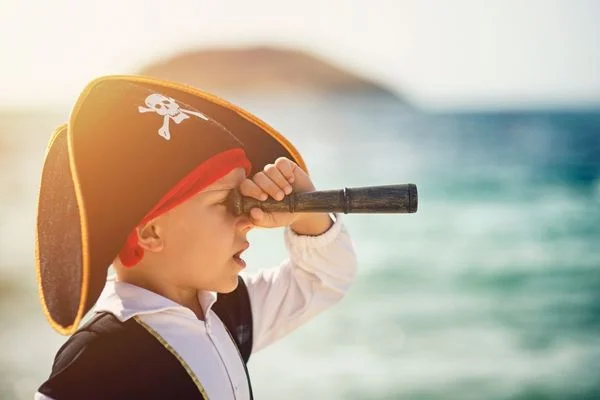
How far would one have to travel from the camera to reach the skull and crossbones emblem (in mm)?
1404

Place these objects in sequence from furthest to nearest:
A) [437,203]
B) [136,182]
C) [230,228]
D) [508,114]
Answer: [508,114] < [437,203] < [230,228] < [136,182]

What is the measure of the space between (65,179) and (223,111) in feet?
1.18

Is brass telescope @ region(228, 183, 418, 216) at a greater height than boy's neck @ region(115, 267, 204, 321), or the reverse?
brass telescope @ region(228, 183, 418, 216)

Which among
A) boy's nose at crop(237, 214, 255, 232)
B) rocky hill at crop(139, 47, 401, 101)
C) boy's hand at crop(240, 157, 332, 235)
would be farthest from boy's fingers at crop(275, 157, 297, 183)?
rocky hill at crop(139, 47, 401, 101)

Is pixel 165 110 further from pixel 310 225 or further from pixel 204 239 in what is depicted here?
pixel 310 225

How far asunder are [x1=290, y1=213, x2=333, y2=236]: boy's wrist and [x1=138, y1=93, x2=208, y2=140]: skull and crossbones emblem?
391mm

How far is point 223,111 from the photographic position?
1.65 m

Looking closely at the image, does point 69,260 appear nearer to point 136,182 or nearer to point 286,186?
point 136,182

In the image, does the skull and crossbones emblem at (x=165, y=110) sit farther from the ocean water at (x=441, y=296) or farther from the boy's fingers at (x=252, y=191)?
the ocean water at (x=441, y=296)

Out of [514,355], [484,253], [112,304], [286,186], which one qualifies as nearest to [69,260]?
[112,304]

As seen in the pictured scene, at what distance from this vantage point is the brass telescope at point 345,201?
1.40 metres

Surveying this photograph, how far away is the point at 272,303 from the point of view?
1.80 m

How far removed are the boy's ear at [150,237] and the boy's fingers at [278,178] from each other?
0.74 feet

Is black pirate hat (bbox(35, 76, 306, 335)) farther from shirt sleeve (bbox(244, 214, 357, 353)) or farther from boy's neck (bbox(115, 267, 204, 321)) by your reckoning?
shirt sleeve (bbox(244, 214, 357, 353))
